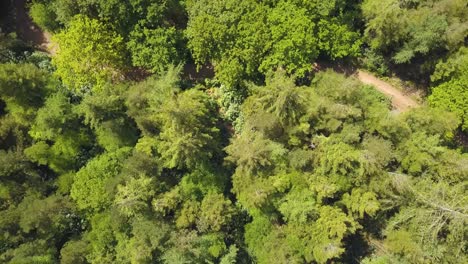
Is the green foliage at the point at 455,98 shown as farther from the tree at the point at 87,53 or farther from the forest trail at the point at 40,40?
the tree at the point at 87,53

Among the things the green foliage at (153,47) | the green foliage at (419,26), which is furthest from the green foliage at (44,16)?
the green foliage at (419,26)

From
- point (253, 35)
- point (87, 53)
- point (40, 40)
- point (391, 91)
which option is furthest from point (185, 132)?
point (391, 91)

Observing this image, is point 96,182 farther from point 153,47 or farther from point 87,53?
point 153,47

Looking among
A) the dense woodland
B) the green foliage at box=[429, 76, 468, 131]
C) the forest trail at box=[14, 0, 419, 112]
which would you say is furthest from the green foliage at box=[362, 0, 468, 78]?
the forest trail at box=[14, 0, 419, 112]

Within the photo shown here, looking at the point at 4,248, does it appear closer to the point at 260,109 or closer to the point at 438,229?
the point at 260,109

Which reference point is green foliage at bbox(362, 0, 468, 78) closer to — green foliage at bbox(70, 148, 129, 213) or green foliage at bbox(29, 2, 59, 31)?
green foliage at bbox(70, 148, 129, 213)
